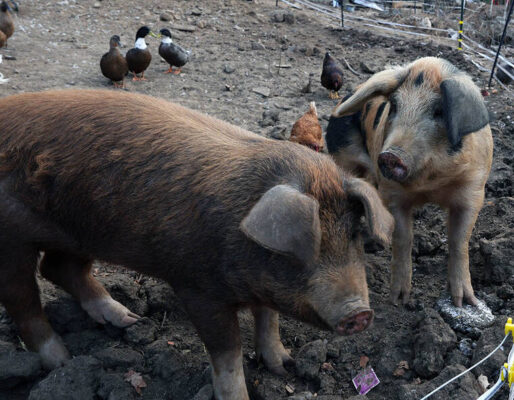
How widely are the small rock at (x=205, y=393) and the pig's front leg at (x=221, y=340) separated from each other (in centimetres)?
3

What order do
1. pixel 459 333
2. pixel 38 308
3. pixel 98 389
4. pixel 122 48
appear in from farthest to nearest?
pixel 122 48
pixel 459 333
pixel 38 308
pixel 98 389

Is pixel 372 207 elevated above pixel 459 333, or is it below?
above

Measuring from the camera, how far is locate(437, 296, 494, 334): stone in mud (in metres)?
3.98

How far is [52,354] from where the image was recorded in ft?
12.2

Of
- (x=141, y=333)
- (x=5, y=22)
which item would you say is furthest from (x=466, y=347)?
(x=5, y=22)

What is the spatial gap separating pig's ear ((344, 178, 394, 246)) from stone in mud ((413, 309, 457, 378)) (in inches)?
44.0

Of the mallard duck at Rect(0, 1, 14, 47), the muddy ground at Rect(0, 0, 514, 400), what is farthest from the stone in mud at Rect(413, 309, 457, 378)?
the mallard duck at Rect(0, 1, 14, 47)

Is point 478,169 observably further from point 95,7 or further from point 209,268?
point 95,7

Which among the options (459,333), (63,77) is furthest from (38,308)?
(63,77)

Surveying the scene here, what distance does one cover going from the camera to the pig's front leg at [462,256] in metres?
4.23

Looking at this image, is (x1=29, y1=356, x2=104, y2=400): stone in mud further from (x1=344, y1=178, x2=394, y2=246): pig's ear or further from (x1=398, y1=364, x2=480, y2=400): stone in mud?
(x1=344, y1=178, x2=394, y2=246): pig's ear

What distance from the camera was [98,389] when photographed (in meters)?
3.47

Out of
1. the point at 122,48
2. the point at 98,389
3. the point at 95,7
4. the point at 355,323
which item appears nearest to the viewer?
the point at 355,323

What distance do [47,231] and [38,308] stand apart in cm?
53
